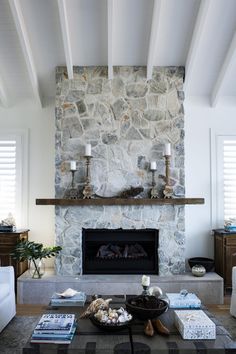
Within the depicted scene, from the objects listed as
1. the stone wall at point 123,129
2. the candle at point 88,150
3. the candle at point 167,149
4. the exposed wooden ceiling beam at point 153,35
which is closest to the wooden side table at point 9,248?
the stone wall at point 123,129

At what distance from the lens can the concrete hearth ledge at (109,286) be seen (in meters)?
4.20

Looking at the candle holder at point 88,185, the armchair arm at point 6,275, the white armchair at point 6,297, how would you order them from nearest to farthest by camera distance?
the white armchair at point 6,297 < the armchair arm at point 6,275 < the candle holder at point 88,185

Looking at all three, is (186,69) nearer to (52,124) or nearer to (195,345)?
(52,124)

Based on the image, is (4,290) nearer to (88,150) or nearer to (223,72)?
(88,150)

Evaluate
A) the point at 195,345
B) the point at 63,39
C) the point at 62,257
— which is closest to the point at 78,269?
the point at 62,257

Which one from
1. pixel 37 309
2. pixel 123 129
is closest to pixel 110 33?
pixel 123 129

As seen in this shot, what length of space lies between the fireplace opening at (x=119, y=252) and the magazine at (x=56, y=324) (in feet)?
6.87

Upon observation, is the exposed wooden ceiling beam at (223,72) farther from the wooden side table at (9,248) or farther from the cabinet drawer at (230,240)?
the wooden side table at (9,248)

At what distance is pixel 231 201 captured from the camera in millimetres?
5117

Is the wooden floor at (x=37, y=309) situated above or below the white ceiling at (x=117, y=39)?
below

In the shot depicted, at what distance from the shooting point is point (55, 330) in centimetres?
221

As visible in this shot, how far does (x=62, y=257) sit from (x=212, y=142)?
9.54 feet

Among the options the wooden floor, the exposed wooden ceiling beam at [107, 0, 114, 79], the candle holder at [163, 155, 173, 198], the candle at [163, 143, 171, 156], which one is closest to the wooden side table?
the wooden floor

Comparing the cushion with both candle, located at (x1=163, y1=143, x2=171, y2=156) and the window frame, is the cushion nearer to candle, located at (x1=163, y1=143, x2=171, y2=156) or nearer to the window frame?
candle, located at (x1=163, y1=143, x2=171, y2=156)
